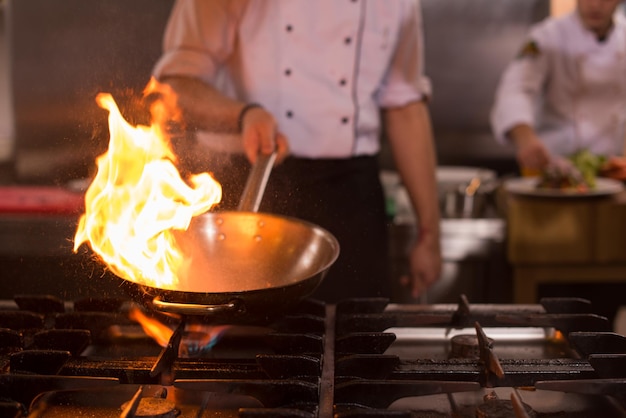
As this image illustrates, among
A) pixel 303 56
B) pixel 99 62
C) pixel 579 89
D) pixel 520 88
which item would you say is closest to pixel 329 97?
pixel 303 56

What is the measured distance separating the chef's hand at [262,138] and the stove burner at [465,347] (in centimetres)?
47

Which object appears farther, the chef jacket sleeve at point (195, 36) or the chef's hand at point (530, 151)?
the chef's hand at point (530, 151)

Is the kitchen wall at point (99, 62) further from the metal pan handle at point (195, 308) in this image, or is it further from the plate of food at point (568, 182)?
the plate of food at point (568, 182)

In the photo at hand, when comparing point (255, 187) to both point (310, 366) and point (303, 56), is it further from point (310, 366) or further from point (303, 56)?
point (303, 56)

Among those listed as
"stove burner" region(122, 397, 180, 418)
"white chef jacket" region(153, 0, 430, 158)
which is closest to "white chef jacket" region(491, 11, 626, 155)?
"white chef jacket" region(153, 0, 430, 158)

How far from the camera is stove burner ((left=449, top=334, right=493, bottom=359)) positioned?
995 mm

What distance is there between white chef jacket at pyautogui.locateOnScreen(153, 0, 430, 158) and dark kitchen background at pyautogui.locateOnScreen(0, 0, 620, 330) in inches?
4.9

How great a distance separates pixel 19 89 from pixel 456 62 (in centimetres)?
166

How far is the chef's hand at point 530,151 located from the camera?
2.51 m

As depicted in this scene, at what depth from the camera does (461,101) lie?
2.89m

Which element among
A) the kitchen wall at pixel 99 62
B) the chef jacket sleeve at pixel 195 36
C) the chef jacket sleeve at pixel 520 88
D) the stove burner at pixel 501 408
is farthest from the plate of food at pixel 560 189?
the stove burner at pixel 501 408

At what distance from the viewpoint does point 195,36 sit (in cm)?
153

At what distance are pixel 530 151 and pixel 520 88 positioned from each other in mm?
348

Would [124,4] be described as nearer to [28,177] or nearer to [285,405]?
[285,405]
